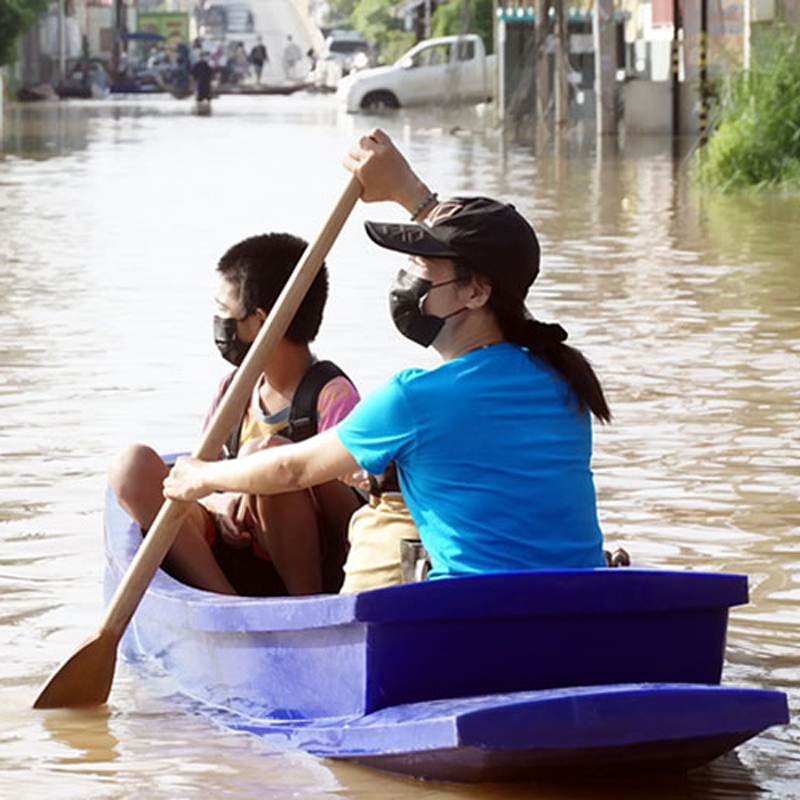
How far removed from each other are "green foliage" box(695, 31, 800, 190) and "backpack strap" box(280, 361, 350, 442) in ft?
51.4

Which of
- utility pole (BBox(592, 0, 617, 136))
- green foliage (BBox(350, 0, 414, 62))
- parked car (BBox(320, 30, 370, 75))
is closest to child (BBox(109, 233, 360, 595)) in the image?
utility pole (BBox(592, 0, 617, 136))

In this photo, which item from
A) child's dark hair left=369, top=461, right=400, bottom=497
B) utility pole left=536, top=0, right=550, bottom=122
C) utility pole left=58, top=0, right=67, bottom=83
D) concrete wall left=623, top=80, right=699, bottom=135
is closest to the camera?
child's dark hair left=369, top=461, right=400, bottom=497

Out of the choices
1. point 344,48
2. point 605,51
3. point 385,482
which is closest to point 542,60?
point 605,51

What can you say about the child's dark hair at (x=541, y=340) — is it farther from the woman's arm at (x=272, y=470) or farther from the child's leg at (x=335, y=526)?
the child's leg at (x=335, y=526)

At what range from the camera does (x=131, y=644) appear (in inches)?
232

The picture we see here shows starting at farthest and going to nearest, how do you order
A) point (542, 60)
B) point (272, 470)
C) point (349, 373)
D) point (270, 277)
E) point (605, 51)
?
point (542, 60) < point (605, 51) < point (349, 373) < point (270, 277) < point (272, 470)

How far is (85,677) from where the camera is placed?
546 centimetres

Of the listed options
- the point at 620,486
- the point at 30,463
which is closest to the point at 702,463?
the point at 620,486

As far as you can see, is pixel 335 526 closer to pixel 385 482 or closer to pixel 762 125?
pixel 385 482

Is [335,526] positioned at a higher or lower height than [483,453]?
lower

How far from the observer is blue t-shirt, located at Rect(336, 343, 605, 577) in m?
4.64

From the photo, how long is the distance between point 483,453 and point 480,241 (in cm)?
42

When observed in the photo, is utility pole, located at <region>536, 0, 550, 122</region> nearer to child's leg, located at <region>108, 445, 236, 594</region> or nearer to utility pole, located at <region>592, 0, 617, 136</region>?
utility pole, located at <region>592, 0, 617, 136</region>

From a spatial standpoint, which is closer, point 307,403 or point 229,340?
point 307,403
